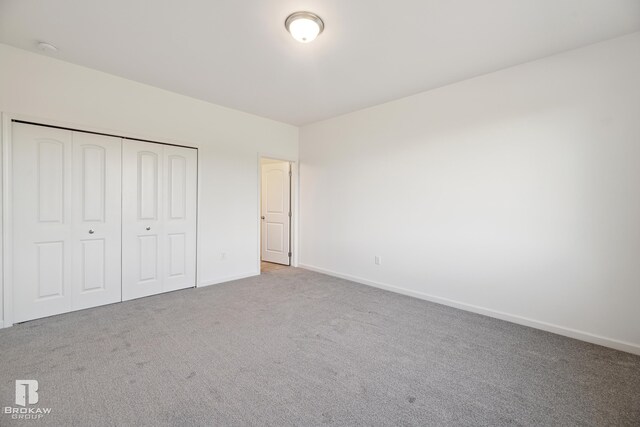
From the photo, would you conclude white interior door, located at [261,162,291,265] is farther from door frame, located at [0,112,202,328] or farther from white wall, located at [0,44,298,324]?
door frame, located at [0,112,202,328]

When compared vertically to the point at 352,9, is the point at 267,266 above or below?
below

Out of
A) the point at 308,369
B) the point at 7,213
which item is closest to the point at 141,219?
the point at 7,213

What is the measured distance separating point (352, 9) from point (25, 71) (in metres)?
3.13

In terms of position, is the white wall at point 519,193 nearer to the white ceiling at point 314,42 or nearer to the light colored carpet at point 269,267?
the white ceiling at point 314,42

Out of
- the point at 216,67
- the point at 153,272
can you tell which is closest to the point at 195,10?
the point at 216,67

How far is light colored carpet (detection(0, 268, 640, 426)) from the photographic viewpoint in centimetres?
162

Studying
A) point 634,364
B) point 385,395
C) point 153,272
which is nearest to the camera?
point 385,395

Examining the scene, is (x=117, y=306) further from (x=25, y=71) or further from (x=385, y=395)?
(x=385, y=395)

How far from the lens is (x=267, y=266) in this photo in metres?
5.39

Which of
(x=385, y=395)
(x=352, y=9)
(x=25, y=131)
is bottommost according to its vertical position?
(x=385, y=395)

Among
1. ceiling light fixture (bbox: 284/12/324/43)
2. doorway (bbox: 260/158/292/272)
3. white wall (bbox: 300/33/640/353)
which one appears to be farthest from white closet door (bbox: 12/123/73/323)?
white wall (bbox: 300/33/640/353)

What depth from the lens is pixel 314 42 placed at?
8.20ft

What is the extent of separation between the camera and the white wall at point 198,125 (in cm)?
273

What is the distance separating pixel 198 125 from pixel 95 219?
1727 mm
